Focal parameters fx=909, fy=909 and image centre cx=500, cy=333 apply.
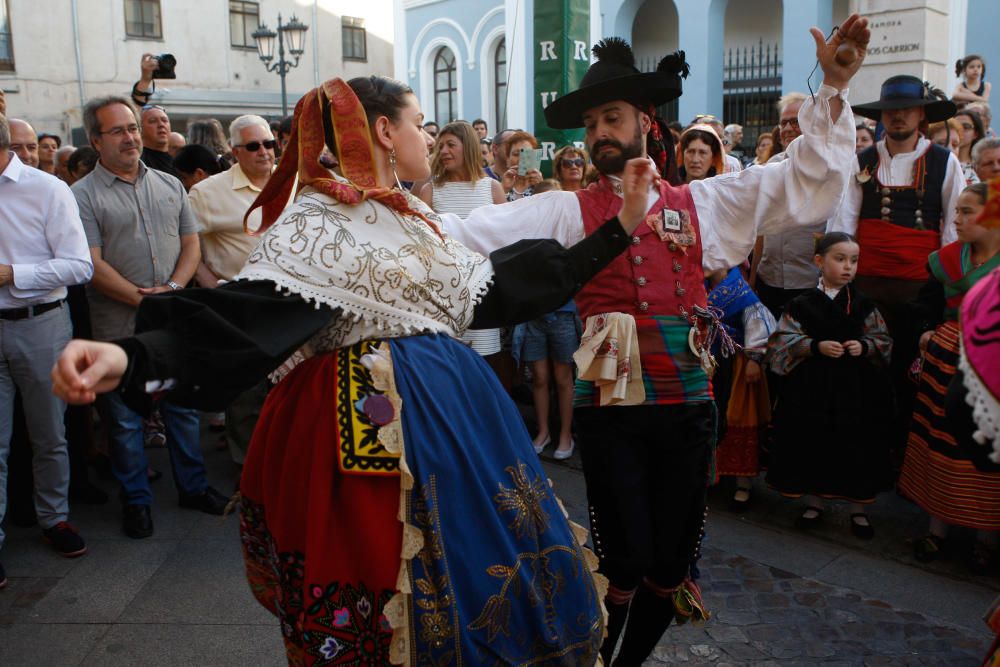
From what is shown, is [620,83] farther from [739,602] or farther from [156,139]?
[156,139]

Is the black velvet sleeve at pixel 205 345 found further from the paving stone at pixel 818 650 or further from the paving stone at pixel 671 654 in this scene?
the paving stone at pixel 818 650

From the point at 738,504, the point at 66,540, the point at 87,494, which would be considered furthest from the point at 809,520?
the point at 87,494

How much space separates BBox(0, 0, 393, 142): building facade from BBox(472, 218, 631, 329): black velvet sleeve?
19.1 m

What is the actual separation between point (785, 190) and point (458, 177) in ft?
11.9

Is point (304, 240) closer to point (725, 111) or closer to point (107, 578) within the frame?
point (107, 578)

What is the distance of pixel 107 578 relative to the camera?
4.28 meters

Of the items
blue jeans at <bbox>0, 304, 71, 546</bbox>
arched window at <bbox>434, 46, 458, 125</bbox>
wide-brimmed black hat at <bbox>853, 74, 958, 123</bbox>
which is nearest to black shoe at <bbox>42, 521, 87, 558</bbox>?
blue jeans at <bbox>0, 304, 71, 546</bbox>

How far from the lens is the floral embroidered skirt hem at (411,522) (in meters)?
2.23

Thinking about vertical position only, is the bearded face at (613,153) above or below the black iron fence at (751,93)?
below

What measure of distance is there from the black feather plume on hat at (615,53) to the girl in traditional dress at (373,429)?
768 millimetres

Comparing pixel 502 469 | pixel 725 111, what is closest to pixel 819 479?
pixel 502 469

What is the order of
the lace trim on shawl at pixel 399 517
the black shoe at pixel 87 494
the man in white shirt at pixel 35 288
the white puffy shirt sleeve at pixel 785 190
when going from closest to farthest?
the lace trim on shawl at pixel 399 517 → the white puffy shirt sleeve at pixel 785 190 → the man in white shirt at pixel 35 288 → the black shoe at pixel 87 494

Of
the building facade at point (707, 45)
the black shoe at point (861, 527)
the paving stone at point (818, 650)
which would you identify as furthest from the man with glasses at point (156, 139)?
the paving stone at point (818, 650)

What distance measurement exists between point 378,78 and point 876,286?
3.81m
